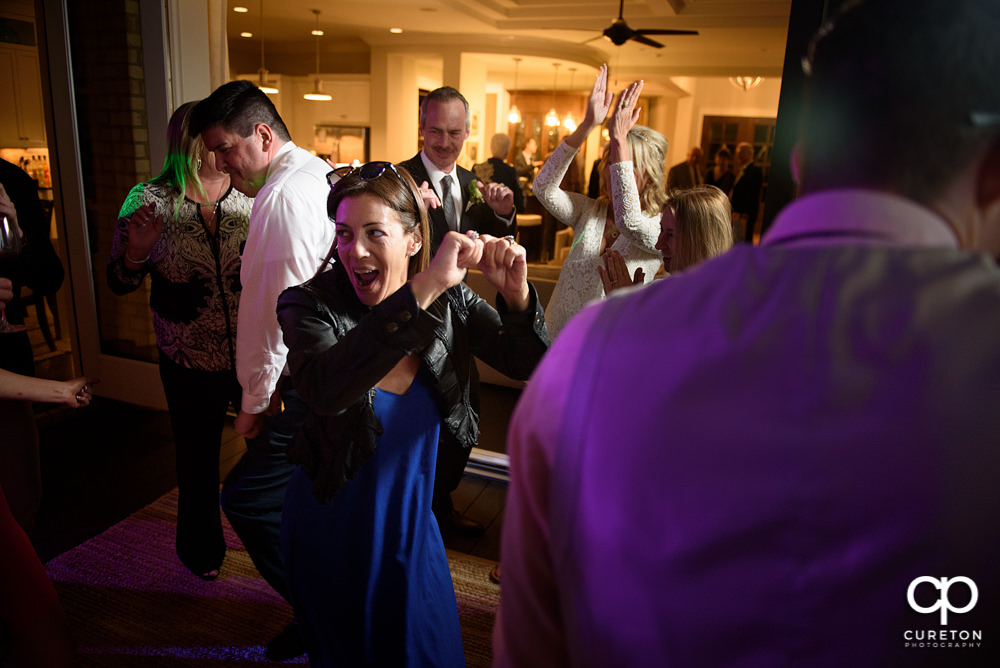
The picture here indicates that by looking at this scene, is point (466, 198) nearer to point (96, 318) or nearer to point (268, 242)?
point (268, 242)

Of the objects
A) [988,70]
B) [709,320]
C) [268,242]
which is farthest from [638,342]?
[268,242]

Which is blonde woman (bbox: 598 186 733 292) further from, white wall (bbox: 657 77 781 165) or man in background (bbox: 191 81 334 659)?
white wall (bbox: 657 77 781 165)

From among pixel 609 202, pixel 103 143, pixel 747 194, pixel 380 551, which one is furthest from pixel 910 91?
pixel 747 194

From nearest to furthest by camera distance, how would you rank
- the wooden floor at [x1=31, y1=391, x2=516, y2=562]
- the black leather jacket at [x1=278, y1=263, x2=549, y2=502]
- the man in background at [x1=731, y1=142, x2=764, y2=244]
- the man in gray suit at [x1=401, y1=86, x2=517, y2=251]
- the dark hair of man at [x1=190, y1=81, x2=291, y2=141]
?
the black leather jacket at [x1=278, y1=263, x2=549, y2=502] < the dark hair of man at [x1=190, y1=81, x2=291, y2=141] < the wooden floor at [x1=31, y1=391, x2=516, y2=562] < the man in gray suit at [x1=401, y1=86, x2=517, y2=251] < the man in background at [x1=731, y1=142, x2=764, y2=244]

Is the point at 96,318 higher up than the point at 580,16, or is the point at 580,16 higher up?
the point at 580,16

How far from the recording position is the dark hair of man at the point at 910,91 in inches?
Result: 19.3

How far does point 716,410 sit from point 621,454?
3.4 inches

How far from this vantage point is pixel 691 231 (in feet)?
5.89

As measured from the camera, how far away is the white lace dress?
2.25 m

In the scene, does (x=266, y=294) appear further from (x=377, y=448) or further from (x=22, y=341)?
(x=22, y=341)

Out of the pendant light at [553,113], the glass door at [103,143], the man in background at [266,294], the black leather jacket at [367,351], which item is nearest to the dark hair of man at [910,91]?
the black leather jacket at [367,351]

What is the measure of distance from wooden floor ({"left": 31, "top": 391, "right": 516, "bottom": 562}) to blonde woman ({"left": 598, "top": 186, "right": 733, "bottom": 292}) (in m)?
1.40

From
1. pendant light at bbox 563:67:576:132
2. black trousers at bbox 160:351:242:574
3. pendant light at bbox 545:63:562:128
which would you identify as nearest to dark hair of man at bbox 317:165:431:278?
black trousers at bbox 160:351:242:574

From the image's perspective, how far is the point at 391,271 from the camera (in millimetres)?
1464
